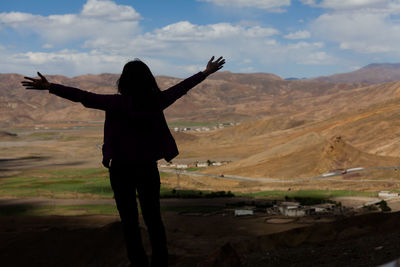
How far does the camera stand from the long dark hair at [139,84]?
213 inches

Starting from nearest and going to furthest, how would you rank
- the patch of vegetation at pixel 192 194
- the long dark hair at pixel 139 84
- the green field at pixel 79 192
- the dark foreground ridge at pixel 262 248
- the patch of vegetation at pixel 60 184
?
the long dark hair at pixel 139 84, the dark foreground ridge at pixel 262 248, the green field at pixel 79 192, the patch of vegetation at pixel 192 194, the patch of vegetation at pixel 60 184

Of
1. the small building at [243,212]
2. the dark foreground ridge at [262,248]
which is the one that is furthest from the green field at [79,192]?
the dark foreground ridge at [262,248]

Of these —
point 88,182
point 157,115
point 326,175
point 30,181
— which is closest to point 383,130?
point 326,175

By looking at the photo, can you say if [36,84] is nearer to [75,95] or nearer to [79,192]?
[75,95]

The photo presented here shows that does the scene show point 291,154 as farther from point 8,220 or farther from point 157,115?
point 157,115

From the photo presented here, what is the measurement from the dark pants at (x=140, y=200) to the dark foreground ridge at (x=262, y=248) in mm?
2582

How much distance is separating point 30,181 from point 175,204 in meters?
Result: 29.2

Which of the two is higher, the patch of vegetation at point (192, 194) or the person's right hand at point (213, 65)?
the person's right hand at point (213, 65)

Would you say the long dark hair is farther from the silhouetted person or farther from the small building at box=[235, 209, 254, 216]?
the small building at box=[235, 209, 254, 216]

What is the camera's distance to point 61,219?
34.2 m

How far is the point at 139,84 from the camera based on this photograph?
5418 millimetres

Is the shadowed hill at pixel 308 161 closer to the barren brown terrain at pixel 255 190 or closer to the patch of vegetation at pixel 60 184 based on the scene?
the barren brown terrain at pixel 255 190

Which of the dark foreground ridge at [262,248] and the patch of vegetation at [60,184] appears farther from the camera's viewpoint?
the patch of vegetation at [60,184]

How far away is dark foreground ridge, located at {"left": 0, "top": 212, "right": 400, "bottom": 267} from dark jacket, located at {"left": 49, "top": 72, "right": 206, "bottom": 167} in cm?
324
